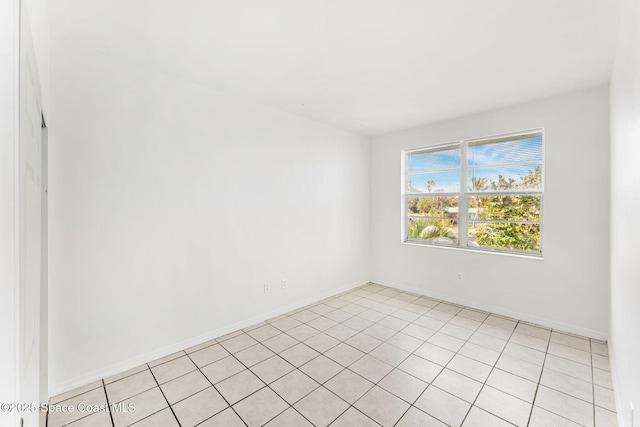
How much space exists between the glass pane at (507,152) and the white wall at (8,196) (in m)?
4.23

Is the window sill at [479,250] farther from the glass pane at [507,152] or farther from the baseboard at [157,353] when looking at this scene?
the baseboard at [157,353]

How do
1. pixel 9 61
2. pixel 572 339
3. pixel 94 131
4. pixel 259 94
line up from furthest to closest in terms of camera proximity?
pixel 259 94, pixel 572 339, pixel 94 131, pixel 9 61

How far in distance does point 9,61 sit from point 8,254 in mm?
369

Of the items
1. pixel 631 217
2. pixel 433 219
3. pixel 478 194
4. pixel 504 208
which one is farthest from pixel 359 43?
pixel 433 219

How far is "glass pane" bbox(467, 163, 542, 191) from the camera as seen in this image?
132 inches

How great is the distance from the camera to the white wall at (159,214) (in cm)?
213

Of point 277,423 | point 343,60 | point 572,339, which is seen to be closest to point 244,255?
point 277,423

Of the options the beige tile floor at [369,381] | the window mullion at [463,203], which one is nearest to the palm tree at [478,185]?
the window mullion at [463,203]

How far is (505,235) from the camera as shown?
3594 mm

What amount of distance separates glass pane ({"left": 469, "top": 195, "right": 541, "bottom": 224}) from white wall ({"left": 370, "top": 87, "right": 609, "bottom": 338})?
0.18 metres

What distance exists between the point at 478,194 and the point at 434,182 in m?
0.65

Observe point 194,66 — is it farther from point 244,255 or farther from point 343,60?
point 244,255

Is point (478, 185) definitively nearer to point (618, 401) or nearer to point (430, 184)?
point (430, 184)

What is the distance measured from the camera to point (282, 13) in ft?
5.98
